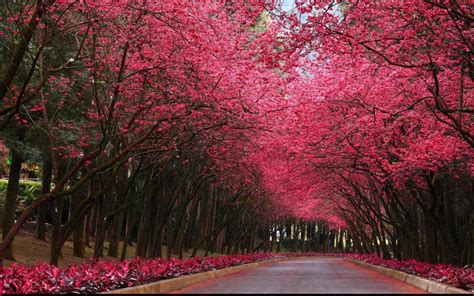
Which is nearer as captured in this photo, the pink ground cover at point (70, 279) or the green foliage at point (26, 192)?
the pink ground cover at point (70, 279)

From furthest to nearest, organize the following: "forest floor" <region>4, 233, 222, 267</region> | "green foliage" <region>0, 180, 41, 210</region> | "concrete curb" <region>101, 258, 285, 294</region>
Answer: "green foliage" <region>0, 180, 41, 210</region>
"forest floor" <region>4, 233, 222, 267</region>
"concrete curb" <region>101, 258, 285, 294</region>

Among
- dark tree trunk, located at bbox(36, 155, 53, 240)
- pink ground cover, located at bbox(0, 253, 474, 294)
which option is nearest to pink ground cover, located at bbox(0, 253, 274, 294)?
pink ground cover, located at bbox(0, 253, 474, 294)

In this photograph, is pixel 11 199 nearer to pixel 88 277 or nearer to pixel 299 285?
pixel 299 285

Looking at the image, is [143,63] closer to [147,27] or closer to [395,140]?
[147,27]

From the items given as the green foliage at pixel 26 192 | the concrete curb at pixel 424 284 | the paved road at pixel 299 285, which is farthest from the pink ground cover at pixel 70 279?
the green foliage at pixel 26 192

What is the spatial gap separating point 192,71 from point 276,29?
285 cm

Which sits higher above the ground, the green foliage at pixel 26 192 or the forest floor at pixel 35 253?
the green foliage at pixel 26 192

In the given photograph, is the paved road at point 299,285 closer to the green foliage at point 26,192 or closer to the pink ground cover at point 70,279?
the pink ground cover at point 70,279

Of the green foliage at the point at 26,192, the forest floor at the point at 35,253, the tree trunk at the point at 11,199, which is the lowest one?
the forest floor at the point at 35,253

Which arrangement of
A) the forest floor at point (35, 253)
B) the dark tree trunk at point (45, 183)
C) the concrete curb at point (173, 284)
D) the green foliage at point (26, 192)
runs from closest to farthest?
the concrete curb at point (173, 284) → the forest floor at point (35, 253) → the dark tree trunk at point (45, 183) → the green foliage at point (26, 192)

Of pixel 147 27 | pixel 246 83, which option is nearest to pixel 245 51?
pixel 246 83

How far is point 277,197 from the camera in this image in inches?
1954

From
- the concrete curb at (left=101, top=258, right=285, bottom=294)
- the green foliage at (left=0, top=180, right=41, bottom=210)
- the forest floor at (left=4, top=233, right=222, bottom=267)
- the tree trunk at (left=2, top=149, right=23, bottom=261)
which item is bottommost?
the concrete curb at (left=101, top=258, right=285, bottom=294)

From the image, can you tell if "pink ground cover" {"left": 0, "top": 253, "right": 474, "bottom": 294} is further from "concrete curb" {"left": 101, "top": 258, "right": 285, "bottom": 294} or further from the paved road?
the paved road
